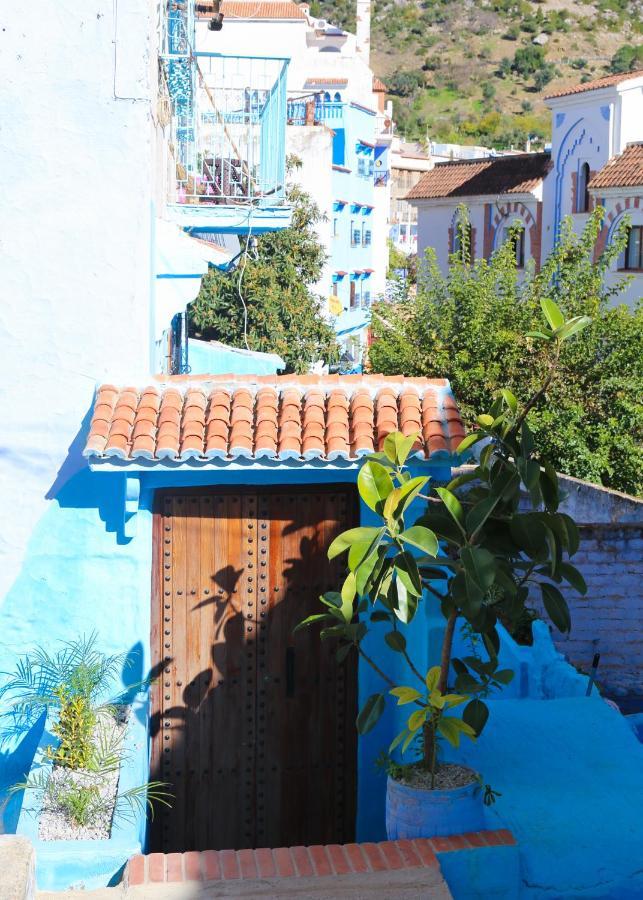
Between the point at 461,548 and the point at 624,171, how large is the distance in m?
26.5

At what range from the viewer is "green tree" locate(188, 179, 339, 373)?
71.0 feet

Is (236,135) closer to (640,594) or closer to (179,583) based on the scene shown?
(640,594)

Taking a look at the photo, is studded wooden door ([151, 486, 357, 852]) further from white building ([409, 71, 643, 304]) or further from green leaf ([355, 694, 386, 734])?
white building ([409, 71, 643, 304])

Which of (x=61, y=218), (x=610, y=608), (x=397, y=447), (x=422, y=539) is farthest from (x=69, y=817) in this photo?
(x=610, y=608)

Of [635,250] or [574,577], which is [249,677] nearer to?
[574,577]

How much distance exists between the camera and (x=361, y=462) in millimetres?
6660

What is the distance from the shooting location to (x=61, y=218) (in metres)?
7.10

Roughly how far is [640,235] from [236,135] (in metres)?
15.7

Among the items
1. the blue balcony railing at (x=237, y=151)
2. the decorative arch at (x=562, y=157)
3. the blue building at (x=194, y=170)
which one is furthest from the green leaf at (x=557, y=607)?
the decorative arch at (x=562, y=157)

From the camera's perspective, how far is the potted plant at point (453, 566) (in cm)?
582

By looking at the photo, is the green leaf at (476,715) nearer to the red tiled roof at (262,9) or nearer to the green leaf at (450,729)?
the green leaf at (450,729)

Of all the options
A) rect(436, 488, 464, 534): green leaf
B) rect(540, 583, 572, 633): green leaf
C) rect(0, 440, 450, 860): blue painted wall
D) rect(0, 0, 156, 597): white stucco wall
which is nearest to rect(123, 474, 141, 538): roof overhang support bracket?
rect(0, 440, 450, 860): blue painted wall

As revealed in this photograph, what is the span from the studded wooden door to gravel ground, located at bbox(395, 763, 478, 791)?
96cm

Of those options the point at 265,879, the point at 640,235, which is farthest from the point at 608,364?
the point at 640,235
